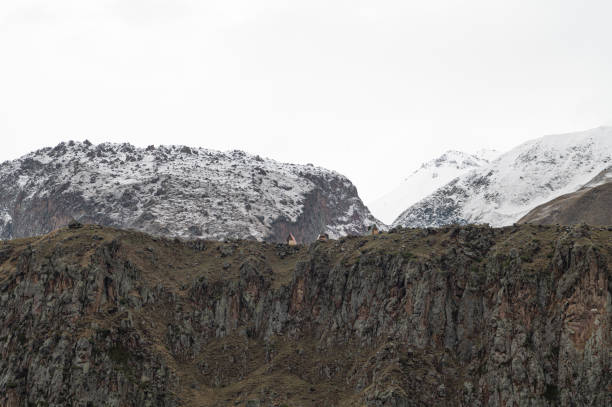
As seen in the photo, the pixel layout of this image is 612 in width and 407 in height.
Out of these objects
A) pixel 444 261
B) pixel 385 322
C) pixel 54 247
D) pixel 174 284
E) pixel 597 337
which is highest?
pixel 54 247

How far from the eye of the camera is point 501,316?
85.6 meters

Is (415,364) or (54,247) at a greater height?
(54,247)

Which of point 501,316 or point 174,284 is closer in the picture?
point 501,316

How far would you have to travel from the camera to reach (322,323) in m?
105

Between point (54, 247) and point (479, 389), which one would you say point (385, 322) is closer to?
point (479, 389)

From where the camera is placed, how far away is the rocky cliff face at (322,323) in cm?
8025

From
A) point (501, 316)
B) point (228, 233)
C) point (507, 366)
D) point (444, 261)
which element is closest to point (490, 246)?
point (444, 261)

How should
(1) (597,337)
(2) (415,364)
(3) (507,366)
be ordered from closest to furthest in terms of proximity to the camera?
(1) (597,337) < (3) (507,366) < (2) (415,364)

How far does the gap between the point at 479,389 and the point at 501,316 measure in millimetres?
11135

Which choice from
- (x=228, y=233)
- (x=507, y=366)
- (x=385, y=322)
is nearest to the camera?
(x=507, y=366)

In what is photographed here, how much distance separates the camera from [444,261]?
98.0 m

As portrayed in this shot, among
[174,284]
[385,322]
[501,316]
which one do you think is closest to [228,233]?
[174,284]

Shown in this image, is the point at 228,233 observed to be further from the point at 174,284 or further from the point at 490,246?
the point at 490,246

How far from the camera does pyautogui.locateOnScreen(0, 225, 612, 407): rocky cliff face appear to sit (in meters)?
80.2
